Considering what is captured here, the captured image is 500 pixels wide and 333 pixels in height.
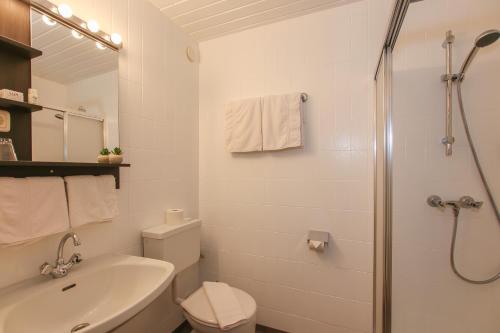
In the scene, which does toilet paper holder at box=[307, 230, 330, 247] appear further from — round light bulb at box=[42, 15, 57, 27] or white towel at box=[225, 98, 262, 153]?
round light bulb at box=[42, 15, 57, 27]

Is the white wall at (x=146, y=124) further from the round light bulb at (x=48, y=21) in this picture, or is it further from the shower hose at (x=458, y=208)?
the shower hose at (x=458, y=208)

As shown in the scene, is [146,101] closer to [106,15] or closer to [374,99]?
[106,15]

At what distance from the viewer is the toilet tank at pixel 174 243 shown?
4.57ft

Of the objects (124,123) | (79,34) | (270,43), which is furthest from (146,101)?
(270,43)

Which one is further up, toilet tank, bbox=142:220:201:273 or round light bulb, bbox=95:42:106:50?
round light bulb, bbox=95:42:106:50

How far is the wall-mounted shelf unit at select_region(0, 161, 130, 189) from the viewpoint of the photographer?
85 cm

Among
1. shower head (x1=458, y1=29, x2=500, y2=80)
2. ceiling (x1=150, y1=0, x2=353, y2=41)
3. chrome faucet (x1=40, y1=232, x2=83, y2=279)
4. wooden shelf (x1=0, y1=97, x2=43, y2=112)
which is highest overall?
ceiling (x1=150, y1=0, x2=353, y2=41)

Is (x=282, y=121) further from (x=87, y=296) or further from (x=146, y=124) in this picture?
(x=87, y=296)

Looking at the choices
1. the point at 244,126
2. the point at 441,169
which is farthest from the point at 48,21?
the point at 441,169

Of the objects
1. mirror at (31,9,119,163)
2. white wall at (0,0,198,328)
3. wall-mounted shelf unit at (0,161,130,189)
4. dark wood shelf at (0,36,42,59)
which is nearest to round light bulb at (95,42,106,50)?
mirror at (31,9,119,163)

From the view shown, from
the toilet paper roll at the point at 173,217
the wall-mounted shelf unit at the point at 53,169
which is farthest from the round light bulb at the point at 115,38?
the toilet paper roll at the point at 173,217

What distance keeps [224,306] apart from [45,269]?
A: 2.80ft

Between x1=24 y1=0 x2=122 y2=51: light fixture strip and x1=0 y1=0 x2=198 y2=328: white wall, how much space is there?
63 millimetres

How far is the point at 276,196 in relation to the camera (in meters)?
1.73
